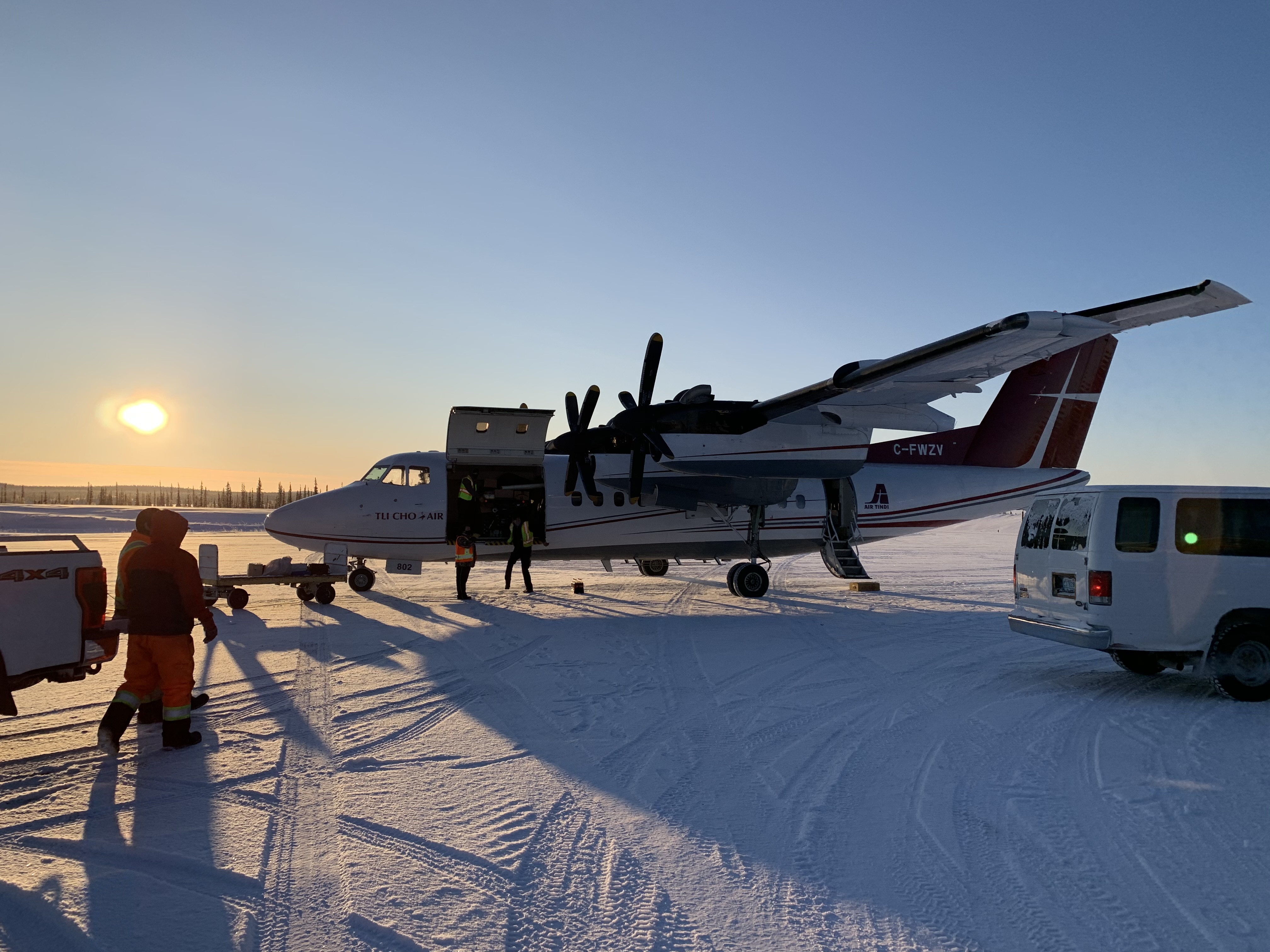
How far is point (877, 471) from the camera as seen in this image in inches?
669

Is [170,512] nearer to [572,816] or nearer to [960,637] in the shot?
[572,816]

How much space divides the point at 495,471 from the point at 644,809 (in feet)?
38.7

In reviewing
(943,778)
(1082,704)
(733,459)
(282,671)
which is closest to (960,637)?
(1082,704)

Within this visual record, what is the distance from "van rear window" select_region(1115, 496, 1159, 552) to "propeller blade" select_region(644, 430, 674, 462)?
7659 millimetres

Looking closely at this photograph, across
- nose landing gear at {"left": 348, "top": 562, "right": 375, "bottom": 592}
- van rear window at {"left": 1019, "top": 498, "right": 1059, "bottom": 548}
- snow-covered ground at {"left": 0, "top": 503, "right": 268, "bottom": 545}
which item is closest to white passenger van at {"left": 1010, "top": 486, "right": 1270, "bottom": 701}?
van rear window at {"left": 1019, "top": 498, "right": 1059, "bottom": 548}

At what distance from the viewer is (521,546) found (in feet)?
46.9

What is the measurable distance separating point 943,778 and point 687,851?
201 centimetres

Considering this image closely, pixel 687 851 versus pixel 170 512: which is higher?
pixel 170 512

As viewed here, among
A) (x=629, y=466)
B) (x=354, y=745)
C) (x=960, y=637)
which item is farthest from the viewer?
(x=629, y=466)

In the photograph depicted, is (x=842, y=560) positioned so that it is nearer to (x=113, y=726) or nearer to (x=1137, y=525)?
(x=1137, y=525)

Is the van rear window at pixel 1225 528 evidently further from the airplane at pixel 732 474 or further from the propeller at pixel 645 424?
the propeller at pixel 645 424

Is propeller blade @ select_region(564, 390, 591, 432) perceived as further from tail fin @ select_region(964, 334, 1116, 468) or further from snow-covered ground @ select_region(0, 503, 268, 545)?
snow-covered ground @ select_region(0, 503, 268, 545)

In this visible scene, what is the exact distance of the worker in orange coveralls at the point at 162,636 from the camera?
5301mm

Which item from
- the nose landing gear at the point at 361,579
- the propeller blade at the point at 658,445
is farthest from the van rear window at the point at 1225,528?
the nose landing gear at the point at 361,579
